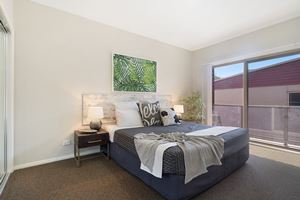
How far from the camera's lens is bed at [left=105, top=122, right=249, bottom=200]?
61.8 inches

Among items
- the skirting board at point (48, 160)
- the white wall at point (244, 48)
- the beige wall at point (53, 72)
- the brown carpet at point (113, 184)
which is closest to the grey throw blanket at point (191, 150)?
the brown carpet at point (113, 184)

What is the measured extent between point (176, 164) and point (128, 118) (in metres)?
1.55

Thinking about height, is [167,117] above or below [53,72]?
below

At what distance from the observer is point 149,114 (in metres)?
3.06

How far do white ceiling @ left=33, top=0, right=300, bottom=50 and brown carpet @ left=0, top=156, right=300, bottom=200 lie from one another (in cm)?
257

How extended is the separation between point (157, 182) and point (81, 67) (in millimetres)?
2315

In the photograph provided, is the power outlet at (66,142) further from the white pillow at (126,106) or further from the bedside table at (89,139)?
the white pillow at (126,106)

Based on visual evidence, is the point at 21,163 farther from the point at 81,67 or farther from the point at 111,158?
the point at 81,67

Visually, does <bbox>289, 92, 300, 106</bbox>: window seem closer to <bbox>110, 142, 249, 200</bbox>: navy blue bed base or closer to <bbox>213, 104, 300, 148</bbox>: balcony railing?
<bbox>213, 104, 300, 148</bbox>: balcony railing

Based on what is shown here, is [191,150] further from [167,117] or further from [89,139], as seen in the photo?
[89,139]

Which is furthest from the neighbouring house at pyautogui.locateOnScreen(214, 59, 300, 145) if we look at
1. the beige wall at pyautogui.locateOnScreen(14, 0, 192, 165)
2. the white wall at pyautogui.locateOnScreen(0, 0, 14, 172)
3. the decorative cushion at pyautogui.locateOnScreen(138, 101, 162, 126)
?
the white wall at pyautogui.locateOnScreen(0, 0, 14, 172)

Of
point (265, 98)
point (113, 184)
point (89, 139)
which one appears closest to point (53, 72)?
point (89, 139)

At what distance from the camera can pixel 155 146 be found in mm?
1733

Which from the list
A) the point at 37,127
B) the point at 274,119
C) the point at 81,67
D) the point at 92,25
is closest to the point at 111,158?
the point at 37,127
